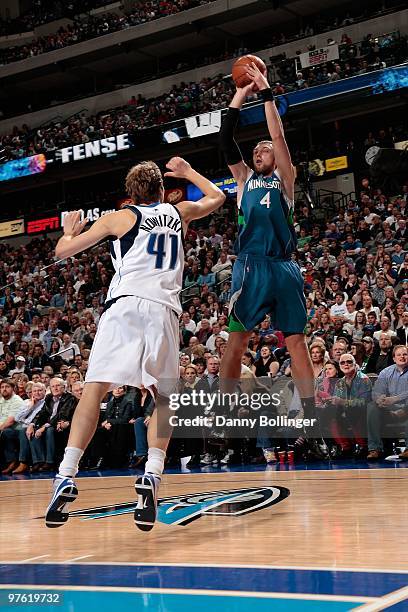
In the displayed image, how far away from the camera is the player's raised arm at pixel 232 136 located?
5.73 m

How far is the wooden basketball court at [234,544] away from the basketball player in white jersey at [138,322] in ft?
1.31

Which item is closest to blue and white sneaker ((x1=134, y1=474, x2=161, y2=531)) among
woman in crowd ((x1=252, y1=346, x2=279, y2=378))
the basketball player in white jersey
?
the basketball player in white jersey

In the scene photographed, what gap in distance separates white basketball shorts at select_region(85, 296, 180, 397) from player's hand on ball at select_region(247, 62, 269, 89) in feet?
6.66

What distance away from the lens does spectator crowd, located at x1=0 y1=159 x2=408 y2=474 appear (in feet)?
29.2

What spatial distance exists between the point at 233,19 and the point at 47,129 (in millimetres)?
7741

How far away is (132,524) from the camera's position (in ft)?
16.4

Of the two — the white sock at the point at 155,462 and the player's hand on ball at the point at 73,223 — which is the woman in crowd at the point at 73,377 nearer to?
the player's hand on ball at the point at 73,223

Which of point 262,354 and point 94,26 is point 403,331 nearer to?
point 262,354

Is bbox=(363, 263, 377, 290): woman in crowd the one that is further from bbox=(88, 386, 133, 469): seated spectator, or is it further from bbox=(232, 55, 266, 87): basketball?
bbox=(232, 55, 266, 87): basketball

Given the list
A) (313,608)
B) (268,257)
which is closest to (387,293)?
(268,257)

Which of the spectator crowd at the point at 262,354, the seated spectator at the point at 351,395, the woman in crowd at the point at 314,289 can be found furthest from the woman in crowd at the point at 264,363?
the woman in crowd at the point at 314,289

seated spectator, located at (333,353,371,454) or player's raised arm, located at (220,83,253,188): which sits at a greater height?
player's raised arm, located at (220,83,253,188)

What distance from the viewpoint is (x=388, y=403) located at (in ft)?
28.5

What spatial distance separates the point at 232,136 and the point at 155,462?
8.40 feet
